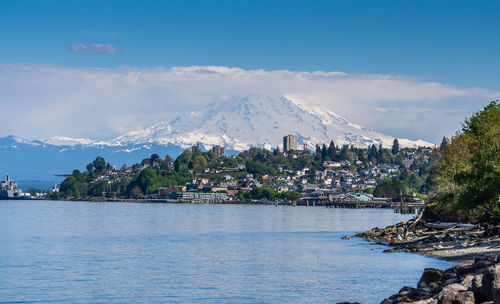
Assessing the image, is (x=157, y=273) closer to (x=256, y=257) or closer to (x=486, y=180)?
(x=256, y=257)

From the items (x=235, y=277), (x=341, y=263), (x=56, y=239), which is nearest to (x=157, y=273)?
(x=235, y=277)

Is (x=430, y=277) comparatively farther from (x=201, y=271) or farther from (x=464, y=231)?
(x=464, y=231)

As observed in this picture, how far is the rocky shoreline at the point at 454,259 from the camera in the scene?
2381 centimetres

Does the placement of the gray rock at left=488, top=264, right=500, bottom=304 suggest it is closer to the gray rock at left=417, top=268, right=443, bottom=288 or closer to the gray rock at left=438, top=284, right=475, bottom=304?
the gray rock at left=438, top=284, right=475, bottom=304

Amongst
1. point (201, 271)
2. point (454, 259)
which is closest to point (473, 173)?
point (454, 259)

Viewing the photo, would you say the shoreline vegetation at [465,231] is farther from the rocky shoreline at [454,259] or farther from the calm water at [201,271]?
the calm water at [201,271]

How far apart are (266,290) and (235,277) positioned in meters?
5.37

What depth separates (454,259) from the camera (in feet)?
162

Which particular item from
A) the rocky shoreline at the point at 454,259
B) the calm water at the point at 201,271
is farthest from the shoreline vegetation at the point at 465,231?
the calm water at the point at 201,271

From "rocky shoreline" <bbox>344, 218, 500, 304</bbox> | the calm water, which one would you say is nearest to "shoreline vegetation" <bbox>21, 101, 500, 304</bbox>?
"rocky shoreline" <bbox>344, 218, 500, 304</bbox>

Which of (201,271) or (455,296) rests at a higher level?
(455,296)

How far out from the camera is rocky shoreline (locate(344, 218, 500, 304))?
78.1ft

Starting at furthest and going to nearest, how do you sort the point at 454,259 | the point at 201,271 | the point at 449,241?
the point at 449,241, the point at 454,259, the point at 201,271

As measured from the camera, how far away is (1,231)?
90.5 m
